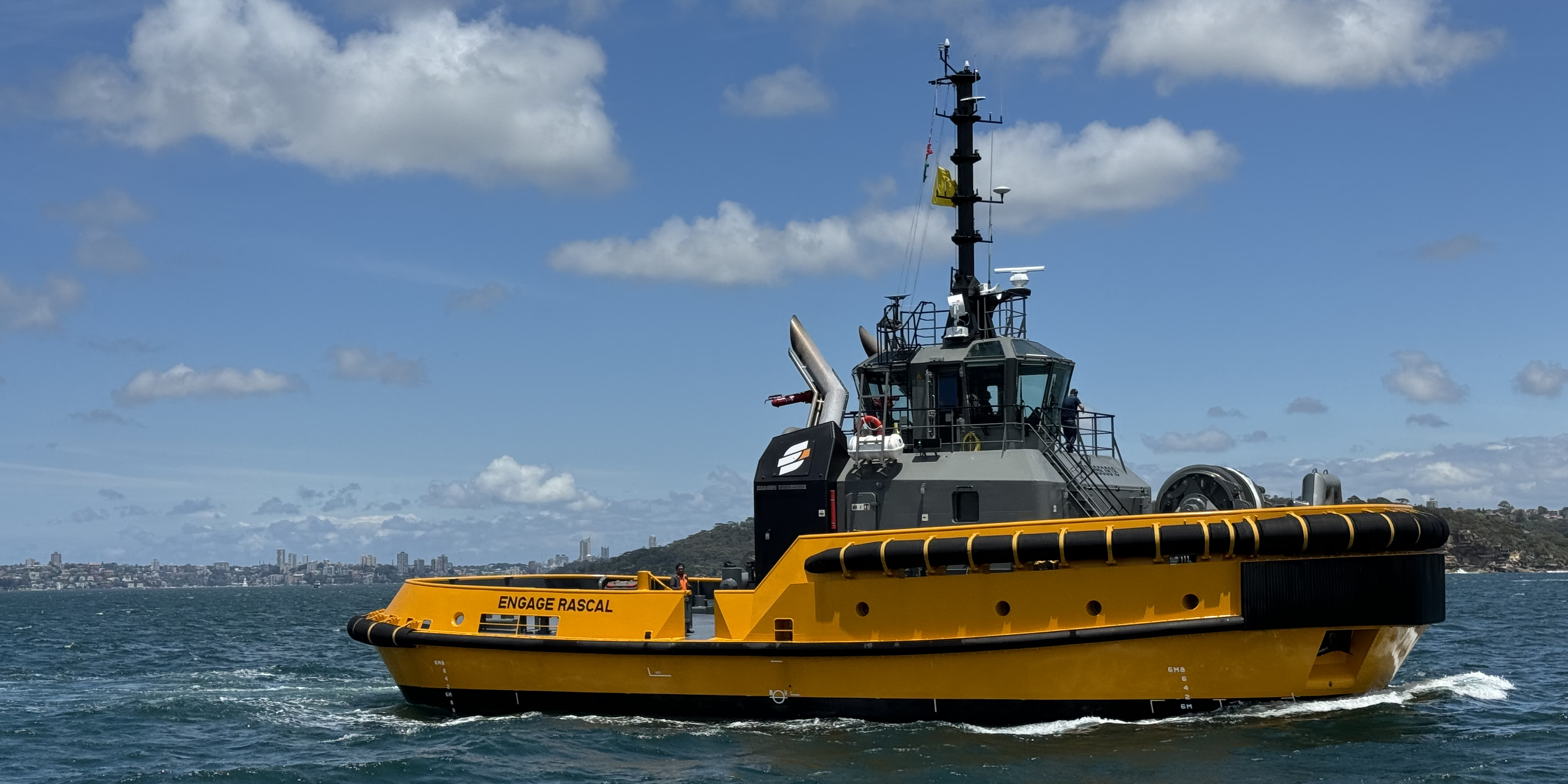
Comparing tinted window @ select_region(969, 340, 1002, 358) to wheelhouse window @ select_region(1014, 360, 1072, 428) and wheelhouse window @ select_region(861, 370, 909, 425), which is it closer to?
wheelhouse window @ select_region(1014, 360, 1072, 428)

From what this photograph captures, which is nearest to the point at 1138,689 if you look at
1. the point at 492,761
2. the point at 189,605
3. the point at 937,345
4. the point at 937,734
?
the point at 937,734

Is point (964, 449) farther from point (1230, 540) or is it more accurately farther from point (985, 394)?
point (1230, 540)

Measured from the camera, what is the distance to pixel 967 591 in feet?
41.0

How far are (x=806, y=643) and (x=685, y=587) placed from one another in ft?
6.27

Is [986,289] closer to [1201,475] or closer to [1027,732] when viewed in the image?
[1201,475]

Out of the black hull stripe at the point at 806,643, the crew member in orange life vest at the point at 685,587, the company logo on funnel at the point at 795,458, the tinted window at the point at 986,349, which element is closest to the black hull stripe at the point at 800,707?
the black hull stripe at the point at 806,643

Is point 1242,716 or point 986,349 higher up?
point 986,349

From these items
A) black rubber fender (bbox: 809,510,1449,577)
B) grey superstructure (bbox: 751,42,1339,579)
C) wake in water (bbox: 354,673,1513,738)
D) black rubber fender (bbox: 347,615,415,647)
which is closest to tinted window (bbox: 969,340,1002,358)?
grey superstructure (bbox: 751,42,1339,579)

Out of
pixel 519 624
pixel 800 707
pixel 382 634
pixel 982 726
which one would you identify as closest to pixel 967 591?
pixel 982 726

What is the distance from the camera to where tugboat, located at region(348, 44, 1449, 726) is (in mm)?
11742

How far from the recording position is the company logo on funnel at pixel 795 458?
573 inches

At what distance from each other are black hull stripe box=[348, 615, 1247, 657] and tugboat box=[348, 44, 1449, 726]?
0.08 feet

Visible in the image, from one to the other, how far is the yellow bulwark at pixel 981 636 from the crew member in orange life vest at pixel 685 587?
122 millimetres

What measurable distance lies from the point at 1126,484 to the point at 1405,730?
397 centimetres
